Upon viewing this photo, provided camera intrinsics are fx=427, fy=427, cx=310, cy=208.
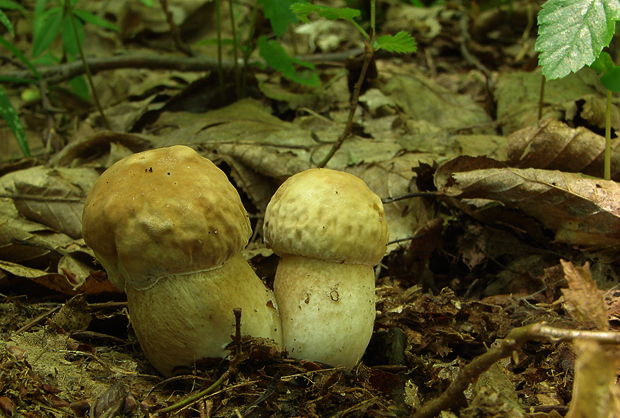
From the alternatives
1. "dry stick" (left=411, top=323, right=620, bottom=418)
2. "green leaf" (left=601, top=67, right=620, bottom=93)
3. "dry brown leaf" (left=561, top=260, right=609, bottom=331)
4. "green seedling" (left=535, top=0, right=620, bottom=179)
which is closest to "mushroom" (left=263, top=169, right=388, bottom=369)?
"dry stick" (left=411, top=323, right=620, bottom=418)

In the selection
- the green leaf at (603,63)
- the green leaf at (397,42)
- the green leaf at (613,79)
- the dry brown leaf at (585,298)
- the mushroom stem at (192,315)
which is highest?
the green leaf at (397,42)

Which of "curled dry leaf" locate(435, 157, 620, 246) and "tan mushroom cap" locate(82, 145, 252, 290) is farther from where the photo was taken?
"curled dry leaf" locate(435, 157, 620, 246)

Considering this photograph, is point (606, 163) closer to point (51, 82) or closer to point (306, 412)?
point (306, 412)

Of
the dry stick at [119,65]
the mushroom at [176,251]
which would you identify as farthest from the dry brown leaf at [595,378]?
the dry stick at [119,65]

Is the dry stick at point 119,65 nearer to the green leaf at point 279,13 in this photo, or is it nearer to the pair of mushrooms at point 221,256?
the green leaf at point 279,13

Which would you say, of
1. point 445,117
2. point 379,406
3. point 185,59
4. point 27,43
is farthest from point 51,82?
point 379,406

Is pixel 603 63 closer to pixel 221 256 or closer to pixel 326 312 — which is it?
pixel 326 312

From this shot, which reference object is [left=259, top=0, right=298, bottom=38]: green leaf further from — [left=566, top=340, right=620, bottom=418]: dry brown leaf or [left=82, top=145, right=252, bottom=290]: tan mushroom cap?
[left=566, top=340, right=620, bottom=418]: dry brown leaf

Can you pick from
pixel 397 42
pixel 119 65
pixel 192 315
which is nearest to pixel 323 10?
pixel 397 42
